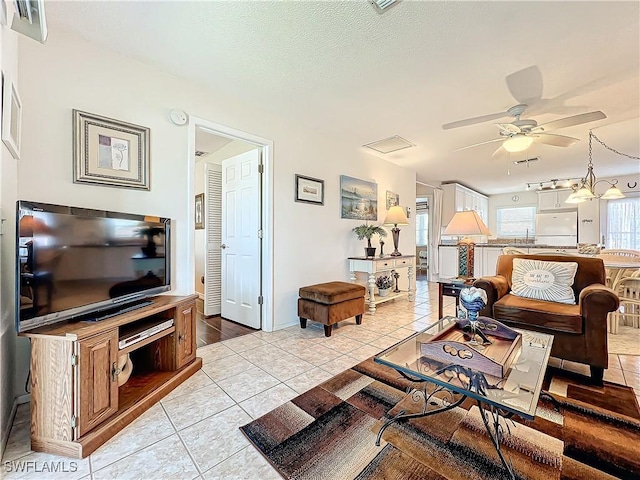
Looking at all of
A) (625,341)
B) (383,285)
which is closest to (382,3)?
(383,285)

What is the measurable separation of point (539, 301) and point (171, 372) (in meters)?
2.98

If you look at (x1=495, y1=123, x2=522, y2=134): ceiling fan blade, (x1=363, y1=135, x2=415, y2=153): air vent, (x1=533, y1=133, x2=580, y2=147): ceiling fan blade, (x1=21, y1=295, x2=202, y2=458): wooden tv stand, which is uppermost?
(x1=363, y1=135, x2=415, y2=153): air vent

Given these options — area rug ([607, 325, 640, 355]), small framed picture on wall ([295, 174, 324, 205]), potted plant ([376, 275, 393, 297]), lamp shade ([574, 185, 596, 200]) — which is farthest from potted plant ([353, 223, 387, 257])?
lamp shade ([574, 185, 596, 200])

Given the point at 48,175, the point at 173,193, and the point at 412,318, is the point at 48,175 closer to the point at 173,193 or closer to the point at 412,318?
the point at 173,193

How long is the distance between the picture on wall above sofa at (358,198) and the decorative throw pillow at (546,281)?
212cm

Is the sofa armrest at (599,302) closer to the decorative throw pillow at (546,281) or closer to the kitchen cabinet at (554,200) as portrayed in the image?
the decorative throw pillow at (546,281)

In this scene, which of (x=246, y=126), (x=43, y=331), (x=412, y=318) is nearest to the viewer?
(x=43, y=331)

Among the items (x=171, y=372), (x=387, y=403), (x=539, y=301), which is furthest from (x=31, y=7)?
(x=539, y=301)

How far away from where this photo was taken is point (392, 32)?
1854 mm

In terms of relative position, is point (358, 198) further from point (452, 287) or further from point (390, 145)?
point (452, 287)

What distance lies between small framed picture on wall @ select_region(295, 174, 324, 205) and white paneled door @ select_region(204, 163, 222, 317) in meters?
1.23

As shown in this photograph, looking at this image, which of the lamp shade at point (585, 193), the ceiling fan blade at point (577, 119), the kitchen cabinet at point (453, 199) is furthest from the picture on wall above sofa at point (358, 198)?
the kitchen cabinet at point (453, 199)

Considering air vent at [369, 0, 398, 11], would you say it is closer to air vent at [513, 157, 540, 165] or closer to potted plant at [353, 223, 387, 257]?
potted plant at [353, 223, 387, 257]

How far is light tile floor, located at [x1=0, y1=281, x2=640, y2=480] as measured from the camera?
4.08ft
